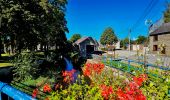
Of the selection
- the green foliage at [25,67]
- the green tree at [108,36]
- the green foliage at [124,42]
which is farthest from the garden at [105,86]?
the green foliage at [124,42]

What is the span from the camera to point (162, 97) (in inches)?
179

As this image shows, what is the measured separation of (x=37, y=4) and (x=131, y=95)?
28.1 metres

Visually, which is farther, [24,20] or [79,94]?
[24,20]

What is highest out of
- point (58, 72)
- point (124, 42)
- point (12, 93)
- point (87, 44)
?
point (124, 42)

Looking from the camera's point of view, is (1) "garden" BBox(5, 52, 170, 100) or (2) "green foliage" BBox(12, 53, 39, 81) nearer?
(1) "garden" BBox(5, 52, 170, 100)

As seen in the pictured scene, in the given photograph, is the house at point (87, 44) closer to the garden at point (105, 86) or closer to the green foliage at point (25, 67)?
the green foliage at point (25, 67)

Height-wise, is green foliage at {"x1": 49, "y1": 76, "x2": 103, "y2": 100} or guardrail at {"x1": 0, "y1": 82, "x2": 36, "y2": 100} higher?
guardrail at {"x1": 0, "y1": 82, "x2": 36, "y2": 100}

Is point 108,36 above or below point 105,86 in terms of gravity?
above

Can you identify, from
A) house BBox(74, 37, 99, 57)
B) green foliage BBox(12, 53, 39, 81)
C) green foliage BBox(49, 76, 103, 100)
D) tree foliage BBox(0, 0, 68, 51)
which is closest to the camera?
green foliage BBox(49, 76, 103, 100)

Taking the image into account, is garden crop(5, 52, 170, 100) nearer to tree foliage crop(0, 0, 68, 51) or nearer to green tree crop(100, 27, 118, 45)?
tree foliage crop(0, 0, 68, 51)

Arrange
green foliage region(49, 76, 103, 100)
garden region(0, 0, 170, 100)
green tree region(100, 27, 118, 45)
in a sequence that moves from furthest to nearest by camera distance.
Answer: green tree region(100, 27, 118, 45), garden region(0, 0, 170, 100), green foliage region(49, 76, 103, 100)

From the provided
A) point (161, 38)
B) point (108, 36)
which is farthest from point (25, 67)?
point (108, 36)

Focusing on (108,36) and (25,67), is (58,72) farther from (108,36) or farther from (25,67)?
(108,36)

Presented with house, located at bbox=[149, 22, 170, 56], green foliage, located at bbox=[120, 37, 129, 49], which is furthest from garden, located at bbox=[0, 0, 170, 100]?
green foliage, located at bbox=[120, 37, 129, 49]
